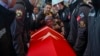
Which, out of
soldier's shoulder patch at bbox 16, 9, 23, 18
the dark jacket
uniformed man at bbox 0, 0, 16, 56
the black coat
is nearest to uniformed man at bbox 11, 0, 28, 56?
soldier's shoulder patch at bbox 16, 9, 23, 18

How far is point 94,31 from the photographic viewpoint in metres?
2.18

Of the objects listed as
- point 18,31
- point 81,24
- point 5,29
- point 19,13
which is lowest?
point 81,24

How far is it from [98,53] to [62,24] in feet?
9.69

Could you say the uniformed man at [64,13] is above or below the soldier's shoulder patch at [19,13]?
below

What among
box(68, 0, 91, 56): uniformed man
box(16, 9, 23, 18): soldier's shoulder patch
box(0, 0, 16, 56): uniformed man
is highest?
box(0, 0, 16, 56): uniformed man

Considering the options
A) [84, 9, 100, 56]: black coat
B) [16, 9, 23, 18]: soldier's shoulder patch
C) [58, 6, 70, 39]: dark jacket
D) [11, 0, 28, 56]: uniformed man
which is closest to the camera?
[84, 9, 100, 56]: black coat

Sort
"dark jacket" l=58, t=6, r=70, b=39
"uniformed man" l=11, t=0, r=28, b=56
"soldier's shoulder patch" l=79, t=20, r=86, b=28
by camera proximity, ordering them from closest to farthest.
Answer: "uniformed man" l=11, t=0, r=28, b=56 < "soldier's shoulder patch" l=79, t=20, r=86, b=28 < "dark jacket" l=58, t=6, r=70, b=39

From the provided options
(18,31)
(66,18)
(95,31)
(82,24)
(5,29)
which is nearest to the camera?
(5,29)

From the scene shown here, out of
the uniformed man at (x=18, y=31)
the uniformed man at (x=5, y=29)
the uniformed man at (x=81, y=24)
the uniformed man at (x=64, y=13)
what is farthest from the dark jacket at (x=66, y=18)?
the uniformed man at (x=5, y=29)

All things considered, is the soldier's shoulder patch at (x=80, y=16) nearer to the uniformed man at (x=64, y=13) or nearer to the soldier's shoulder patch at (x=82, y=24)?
the soldier's shoulder patch at (x=82, y=24)

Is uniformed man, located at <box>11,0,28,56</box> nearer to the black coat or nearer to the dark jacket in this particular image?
the black coat

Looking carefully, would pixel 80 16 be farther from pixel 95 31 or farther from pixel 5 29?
pixel 5 29

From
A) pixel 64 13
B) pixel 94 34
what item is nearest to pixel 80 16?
pixel 94 34

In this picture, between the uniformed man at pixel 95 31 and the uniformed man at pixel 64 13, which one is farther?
the uniformed man at pixel 64 13
